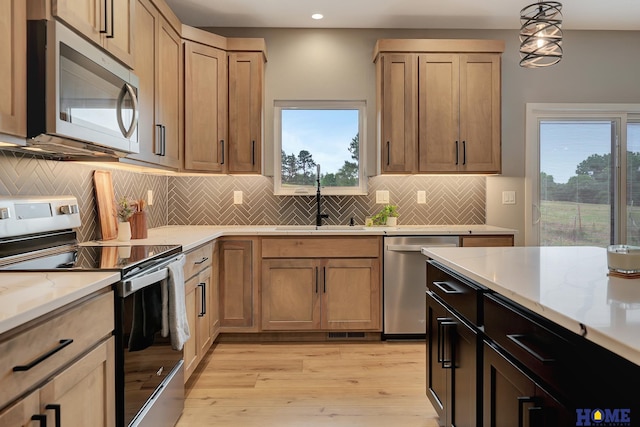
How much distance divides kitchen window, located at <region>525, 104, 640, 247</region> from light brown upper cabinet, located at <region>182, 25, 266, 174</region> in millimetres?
2586

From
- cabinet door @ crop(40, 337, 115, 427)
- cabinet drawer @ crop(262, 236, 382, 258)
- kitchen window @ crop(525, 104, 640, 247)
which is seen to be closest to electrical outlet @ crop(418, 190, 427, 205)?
cabinet drawer @ crop(262, 236, 382, 258)

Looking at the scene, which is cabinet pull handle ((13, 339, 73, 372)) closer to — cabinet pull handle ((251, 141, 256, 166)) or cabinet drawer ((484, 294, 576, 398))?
cabinet drawer ((484, 294, 576, 398))

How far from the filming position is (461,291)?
5.30 feet

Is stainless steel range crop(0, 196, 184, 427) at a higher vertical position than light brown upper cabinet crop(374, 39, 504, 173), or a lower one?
lower

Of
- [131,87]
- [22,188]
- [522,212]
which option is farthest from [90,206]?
[522,212]

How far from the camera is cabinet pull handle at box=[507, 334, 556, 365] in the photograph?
1.01 m

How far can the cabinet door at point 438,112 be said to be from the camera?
11.6 ft

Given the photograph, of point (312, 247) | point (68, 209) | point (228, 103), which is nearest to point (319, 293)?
point (312, 247)

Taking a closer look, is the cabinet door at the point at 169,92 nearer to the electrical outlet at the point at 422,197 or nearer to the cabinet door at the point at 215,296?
the cabinet door at the point at 215,296

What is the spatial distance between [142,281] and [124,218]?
1.08 meters

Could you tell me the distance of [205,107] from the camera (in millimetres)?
3385

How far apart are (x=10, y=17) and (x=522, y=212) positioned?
3891 millimetres

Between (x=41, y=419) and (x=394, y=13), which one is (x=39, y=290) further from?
(x=394, y=13)
